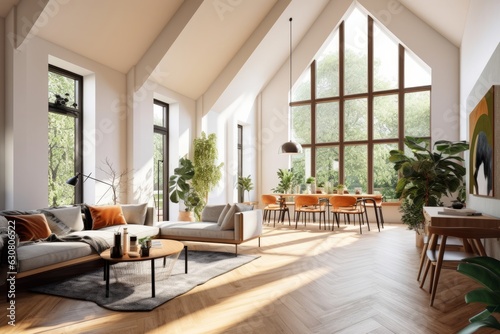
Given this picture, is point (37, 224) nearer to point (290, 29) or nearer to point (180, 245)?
point (180, 245)

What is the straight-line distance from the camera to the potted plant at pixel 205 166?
831cm

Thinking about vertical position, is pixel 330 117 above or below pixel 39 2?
below

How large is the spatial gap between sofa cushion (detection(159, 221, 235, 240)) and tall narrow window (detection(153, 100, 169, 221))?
215cm

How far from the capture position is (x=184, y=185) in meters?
7.88

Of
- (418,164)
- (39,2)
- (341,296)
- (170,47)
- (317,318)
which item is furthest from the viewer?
(170,47)

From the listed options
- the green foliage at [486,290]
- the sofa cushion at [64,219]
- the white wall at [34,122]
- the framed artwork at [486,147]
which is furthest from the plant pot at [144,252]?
the framed artwork at [486,147]

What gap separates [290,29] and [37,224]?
7.94 metres

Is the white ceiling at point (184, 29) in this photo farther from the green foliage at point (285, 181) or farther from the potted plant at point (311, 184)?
the potted plant at point (311, 184)

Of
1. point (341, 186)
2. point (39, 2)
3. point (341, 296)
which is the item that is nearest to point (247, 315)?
point (341, 296)

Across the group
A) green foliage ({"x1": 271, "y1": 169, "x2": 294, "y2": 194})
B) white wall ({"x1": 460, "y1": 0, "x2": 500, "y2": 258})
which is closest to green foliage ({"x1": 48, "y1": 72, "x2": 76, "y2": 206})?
green foliage ({"x1": 271, "y1": 169, "x2": 294, "y2": 194})

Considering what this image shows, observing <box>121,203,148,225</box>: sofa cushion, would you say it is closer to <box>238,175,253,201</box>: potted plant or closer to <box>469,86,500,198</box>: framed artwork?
<box>238,175,253,201</box>: potted plant

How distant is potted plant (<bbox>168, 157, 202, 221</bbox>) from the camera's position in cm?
781

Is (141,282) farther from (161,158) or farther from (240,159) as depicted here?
(240,159)

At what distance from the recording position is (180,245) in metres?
4.21
